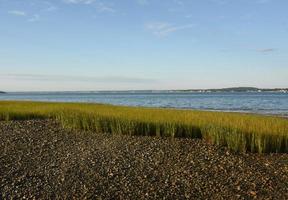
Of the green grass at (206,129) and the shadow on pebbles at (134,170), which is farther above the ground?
the green grass at (206,129)

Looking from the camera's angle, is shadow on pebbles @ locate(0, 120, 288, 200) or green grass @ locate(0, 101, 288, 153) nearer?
shadow on pebbles @ locate(0, 120, 288, 200)

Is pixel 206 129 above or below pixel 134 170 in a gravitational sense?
above

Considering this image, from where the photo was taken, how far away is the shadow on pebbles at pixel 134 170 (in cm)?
1144

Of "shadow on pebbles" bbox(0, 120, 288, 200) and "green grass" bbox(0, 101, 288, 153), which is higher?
"green grass" bbox(0, 101, 288, 153)

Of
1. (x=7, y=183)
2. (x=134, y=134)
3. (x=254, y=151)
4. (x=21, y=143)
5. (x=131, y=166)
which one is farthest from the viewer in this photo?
(x=134, y=134)

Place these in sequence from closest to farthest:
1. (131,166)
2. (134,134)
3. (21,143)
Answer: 1. (131,166)
2. (21,143)
3. (134,134)

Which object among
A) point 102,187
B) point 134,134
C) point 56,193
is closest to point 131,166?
point 102,187

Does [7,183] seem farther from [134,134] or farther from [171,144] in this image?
[134,134]

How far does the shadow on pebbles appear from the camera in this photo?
450 inches

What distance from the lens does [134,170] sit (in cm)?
1308

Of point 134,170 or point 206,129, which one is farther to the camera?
point 206,129

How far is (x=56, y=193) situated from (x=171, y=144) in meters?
5.71

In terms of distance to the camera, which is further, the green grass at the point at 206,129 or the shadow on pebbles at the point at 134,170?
the green grass at the point at 206,129

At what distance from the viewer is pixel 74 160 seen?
47.0 ft
